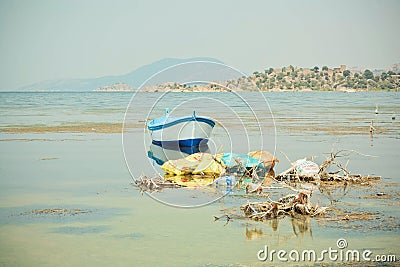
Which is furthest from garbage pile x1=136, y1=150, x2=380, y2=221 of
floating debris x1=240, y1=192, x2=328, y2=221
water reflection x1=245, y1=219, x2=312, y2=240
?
water reflection x1=245, y1=219, x2=312, y2=240

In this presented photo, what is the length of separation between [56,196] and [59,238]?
3534 mm

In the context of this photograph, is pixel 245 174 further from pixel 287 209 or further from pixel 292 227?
pixel 292 227

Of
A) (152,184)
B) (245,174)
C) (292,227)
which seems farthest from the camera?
(245,174)

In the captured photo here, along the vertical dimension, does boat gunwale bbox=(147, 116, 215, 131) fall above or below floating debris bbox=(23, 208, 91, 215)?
above

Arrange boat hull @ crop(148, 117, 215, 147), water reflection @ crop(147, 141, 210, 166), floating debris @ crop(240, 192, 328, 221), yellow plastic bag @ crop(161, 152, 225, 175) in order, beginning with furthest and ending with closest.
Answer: boat hull @ crop(148, 117, 215, 147)
water reflection @ crop(147, 141, 210, 166)
yellow plastic bag @ crop(161, 152, 225, 175)
floating debris @ crop(240, 192, 328, 221)

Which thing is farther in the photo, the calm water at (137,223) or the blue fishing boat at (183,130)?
the blue fishing boat at (183,130)

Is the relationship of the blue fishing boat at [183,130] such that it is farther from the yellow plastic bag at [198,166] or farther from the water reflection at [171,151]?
the yellow plastic bag at [198,166]

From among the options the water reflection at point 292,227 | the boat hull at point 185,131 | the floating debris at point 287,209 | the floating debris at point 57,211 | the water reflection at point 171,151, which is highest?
the boat hull at point 185,131

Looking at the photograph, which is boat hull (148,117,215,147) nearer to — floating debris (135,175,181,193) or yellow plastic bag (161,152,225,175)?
yellow plastic bag (161,152,225,175)

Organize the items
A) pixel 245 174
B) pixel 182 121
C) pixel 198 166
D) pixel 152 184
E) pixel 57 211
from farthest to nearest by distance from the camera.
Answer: pixel 182 121
pixel 198 166
pixel 245 174
pixel 152 184
pixel 57 211

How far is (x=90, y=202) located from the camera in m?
12.6


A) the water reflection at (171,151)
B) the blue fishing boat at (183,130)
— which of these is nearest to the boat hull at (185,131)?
the blue fishing boat at (183,130)

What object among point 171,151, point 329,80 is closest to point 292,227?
point 171,151

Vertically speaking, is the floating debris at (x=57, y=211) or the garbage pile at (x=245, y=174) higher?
the garbage pile at (x=245, y=174)
